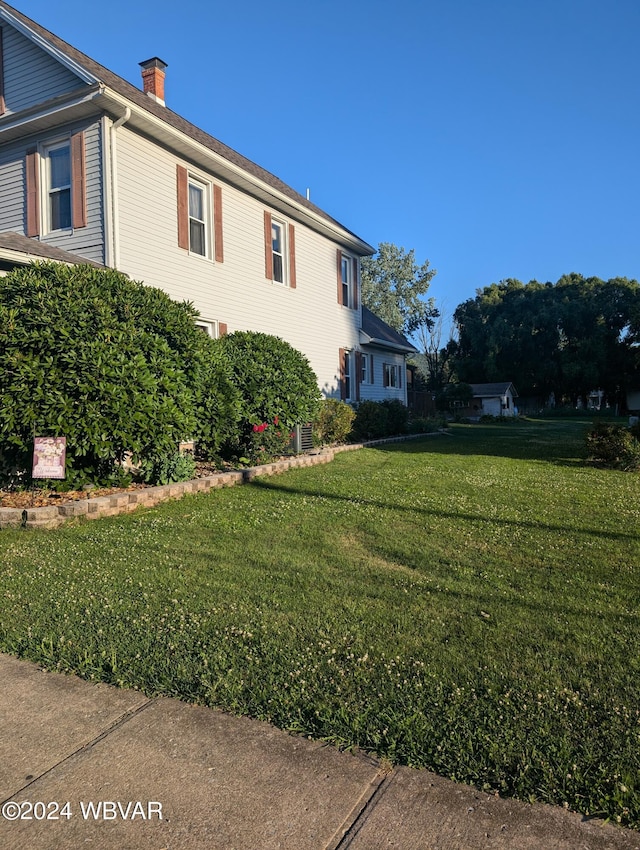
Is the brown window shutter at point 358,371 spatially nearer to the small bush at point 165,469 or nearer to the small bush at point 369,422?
the small bush at point 369,422

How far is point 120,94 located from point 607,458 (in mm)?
11161

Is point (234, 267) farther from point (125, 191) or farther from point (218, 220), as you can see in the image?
point (125, 191)

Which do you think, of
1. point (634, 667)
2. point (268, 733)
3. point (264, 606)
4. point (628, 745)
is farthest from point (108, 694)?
point (634, 667)

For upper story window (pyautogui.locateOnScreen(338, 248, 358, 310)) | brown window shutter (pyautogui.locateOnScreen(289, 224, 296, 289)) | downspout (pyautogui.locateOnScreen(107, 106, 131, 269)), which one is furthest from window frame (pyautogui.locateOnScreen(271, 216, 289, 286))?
downspout (pyautogui.locateOnScreen(107, 106, 131, 269))

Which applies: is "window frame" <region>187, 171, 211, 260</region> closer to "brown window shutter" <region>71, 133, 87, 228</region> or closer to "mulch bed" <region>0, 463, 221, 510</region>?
"brown window shutter" <region>71, 133, 87, 228</region>

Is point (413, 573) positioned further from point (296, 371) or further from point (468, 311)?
point (468, 311)

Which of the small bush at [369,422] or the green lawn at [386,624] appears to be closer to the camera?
the green lawn at [386,624]

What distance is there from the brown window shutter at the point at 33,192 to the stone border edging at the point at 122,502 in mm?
6500

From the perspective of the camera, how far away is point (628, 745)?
2.31 metres

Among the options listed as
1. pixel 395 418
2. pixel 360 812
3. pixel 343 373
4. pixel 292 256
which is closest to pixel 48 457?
pixel 360 812

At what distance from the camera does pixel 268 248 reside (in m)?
15.1

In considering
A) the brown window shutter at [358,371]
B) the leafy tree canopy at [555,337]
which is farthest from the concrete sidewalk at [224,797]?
the leafy tree canopy at [555,337]

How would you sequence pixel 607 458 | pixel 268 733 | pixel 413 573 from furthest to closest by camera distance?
1. pixel 607 458
2. pixel 413 573
3. pixel 268 733

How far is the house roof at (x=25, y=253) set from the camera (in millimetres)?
8930
